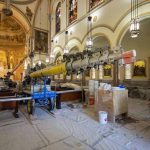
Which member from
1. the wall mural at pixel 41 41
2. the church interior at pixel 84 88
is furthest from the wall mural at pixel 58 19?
the wall mural at pixel 41 41

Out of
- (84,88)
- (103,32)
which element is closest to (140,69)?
(103,32)

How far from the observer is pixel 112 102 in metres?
4.71

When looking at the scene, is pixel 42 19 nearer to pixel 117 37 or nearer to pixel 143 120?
pixel 117 37

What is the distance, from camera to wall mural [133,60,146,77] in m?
11.4

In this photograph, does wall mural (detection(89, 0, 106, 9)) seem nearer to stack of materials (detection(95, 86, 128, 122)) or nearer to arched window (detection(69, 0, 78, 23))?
arched window (detection(69, 0, 78, 23))

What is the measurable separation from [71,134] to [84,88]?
16.6 ft

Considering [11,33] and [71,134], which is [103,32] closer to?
[71,134]

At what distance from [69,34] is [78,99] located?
32.3ft

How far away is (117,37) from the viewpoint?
9.95 metres

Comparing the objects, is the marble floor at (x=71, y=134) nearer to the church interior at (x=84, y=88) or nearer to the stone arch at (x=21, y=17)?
the church interior at (x=84, y=88)

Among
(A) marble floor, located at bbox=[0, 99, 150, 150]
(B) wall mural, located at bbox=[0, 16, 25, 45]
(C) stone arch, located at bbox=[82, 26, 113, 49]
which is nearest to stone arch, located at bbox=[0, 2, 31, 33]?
(B) wall mural, located at bbox=[0, 16, 25, 45]

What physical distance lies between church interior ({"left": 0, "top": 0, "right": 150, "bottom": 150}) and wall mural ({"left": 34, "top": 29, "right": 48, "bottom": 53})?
61 centimetres

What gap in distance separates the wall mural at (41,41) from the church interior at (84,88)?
0.61m

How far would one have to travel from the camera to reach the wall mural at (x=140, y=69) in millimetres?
11377
